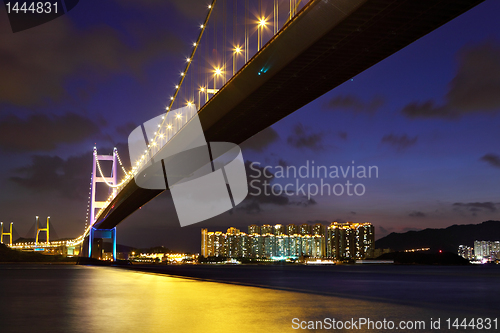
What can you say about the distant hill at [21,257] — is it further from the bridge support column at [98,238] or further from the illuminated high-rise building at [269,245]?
the illuminated high-rise building at [269,245]

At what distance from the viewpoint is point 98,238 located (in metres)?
56.3

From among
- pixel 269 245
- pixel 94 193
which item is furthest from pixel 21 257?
pixel 269 245

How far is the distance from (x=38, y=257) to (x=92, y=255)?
23.0m

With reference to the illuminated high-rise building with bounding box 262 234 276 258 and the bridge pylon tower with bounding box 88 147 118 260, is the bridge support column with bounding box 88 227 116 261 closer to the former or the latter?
the bridge pylon tower with bounding box 88 147 118 260

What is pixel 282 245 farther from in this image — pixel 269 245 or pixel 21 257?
pixel 21 257

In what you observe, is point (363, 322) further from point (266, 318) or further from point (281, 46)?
point (281, 46)

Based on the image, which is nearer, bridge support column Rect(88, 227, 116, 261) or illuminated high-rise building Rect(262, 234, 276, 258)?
bridge support column Rect(88, 227, 116, 261)

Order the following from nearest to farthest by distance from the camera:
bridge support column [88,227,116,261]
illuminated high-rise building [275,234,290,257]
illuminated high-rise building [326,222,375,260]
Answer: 1. bridge support column [88,227,116,261]
2. illuminated high-rise building [326,222,375,260]
3. illuminated high-rise building [275,234,290,257]

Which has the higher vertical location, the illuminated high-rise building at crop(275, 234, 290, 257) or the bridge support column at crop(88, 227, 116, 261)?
the bridge support column at crop(88, 227, 116, 261)

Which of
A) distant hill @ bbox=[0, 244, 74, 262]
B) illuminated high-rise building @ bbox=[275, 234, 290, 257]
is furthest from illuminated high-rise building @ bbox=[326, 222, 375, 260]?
distant hill @ bbox=[0, 244, 74, 262]


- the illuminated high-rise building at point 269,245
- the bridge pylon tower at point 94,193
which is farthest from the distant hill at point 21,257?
the illuminated high-rise building at point 269,245

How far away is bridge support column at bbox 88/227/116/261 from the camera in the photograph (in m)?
55.2

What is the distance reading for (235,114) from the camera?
1792 centimetres

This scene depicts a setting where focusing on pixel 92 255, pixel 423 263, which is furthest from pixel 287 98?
pixel 423 263
